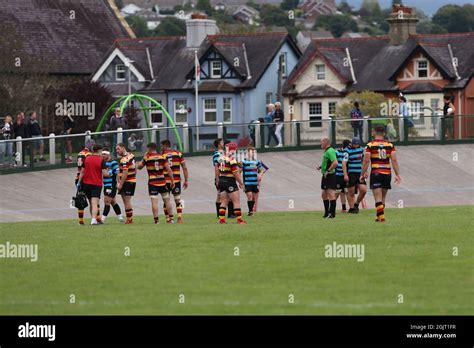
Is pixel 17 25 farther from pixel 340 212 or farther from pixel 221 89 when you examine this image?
pixel 340 212

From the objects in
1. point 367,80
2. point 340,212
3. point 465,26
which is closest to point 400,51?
point 367,80

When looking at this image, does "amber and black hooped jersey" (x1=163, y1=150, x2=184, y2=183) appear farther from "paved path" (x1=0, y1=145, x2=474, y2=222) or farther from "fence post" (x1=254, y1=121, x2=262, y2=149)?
"fence post" (x1=254, y1=121, x2=262, y2=149)

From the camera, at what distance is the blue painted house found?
7988 cm

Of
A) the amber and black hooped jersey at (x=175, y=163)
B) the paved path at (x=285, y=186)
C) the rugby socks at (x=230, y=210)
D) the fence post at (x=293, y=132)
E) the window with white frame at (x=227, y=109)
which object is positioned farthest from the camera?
the window with white frame at (x=227, y=109)

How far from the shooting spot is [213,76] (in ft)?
265

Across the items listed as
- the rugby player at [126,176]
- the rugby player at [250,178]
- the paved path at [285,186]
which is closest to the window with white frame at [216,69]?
the paved path at [285,186]

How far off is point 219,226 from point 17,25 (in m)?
54.0

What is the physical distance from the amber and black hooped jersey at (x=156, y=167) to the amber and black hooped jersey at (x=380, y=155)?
447 centimetres

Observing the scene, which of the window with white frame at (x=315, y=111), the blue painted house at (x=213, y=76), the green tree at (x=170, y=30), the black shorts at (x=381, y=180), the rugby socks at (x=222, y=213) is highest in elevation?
the green tree at (x=170, y=30)

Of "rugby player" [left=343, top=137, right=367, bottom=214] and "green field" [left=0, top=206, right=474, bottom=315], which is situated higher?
"rugby player" [left=343, top=137, right=367, bottom=214]

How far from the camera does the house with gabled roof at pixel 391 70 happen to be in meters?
76.9

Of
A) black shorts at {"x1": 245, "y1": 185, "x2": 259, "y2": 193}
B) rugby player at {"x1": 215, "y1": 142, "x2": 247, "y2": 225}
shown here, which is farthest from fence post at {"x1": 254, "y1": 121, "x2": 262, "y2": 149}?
rugby player at {"x1": 215, "y1": 142, "x2": 247, "y2": 225}

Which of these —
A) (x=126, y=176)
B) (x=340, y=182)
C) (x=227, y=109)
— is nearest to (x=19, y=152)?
(x=126, y=176)

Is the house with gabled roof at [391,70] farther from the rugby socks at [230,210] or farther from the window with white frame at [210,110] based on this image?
the rugby socks at [230,210]
